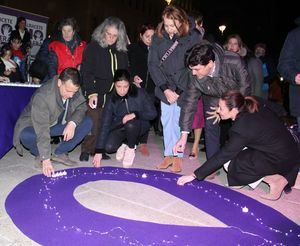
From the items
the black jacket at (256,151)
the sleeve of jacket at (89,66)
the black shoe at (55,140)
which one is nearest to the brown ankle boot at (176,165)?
Answer: the black jacket at (256,151)

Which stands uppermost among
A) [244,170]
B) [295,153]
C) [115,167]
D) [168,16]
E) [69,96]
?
[168,16]

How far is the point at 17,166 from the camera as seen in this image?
370 centimetres

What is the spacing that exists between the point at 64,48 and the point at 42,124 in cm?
134

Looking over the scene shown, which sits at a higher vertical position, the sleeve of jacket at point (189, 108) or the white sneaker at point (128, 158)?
the sleeve of jacket at point (189, 108)

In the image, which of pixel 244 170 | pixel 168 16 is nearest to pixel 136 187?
pixel 244 170

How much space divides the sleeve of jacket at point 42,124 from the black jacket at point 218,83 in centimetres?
133

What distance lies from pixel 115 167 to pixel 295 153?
6.11ft

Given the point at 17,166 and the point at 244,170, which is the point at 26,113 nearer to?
the point at 17,166

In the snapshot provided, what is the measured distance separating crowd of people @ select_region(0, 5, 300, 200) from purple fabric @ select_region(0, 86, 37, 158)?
169 mm

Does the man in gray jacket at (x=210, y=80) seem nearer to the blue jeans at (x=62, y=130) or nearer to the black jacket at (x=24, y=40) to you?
the blue jeans at (x=62, y=130)

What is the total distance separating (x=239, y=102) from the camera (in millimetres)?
3080

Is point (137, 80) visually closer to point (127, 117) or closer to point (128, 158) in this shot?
point (127, 117)

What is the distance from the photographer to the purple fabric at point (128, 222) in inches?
90.5

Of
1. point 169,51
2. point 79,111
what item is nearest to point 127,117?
point 79,111
